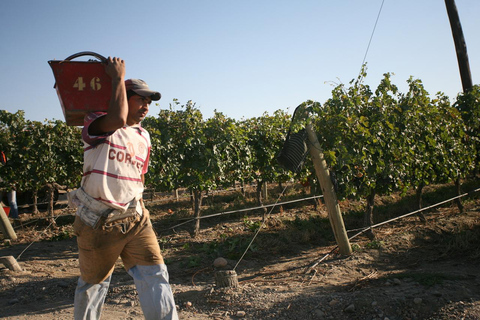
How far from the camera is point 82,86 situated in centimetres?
219

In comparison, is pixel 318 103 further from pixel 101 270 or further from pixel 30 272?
pixel 30 272

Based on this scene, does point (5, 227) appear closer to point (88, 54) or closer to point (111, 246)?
point (111, 246)

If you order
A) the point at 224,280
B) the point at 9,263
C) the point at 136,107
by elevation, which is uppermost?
the point at 136,107

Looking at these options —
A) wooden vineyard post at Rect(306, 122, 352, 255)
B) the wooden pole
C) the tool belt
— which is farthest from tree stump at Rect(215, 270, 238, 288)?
the wooden pole

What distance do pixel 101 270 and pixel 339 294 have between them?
227 centimetres

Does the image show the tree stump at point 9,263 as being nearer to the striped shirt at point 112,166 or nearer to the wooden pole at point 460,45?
the striped shirt at point 112,166

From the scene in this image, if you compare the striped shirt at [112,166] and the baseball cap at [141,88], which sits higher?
the baseball cap at [141,88]

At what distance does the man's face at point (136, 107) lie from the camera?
2.28m

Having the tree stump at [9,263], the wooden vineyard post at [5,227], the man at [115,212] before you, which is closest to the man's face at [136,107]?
the man at [115,212]

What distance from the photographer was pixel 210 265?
531 centimetres

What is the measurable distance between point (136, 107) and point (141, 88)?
0.41ft

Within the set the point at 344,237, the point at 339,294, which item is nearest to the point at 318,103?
the point at 344,237

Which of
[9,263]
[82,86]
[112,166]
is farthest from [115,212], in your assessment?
[9,263]

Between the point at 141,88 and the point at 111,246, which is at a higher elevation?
the point at 141,88
